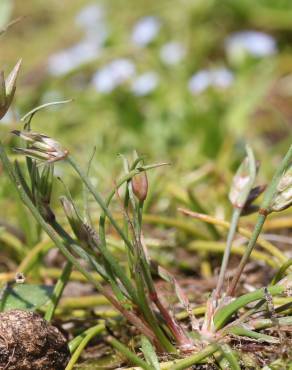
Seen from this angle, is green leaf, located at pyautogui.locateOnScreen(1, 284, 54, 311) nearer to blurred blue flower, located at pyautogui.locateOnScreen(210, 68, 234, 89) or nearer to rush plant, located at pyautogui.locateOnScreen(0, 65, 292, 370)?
rush plant, located at pyautogui.locateOnScreen(0, 65, 292, 370)

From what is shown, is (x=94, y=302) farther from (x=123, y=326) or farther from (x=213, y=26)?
(x=213, y=26)

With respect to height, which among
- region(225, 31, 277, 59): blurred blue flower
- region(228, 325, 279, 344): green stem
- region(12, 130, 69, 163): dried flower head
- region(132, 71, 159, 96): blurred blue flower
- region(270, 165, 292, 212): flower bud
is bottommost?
region(225, 31, 277, 59): blurred blue flower

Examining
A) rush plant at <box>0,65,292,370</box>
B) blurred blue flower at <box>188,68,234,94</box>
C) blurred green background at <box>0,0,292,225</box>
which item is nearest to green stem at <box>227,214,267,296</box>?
rush plant at <box>0,65,292,370</box>

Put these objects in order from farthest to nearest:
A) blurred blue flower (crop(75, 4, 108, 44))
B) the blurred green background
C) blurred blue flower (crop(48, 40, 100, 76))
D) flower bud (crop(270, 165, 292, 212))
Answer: blurred blue flower (crop(75, 4, 108, 44))
blurred blue flower (crop(48, 40, 100, 76))
the blurred green background
flower bud (crop(270, 165, 292, 212))

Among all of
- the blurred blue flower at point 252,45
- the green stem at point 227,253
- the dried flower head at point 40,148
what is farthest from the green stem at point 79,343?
the blurred blue flower at point 252,45

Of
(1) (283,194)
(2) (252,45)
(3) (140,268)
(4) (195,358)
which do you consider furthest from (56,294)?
(2) (252,45)

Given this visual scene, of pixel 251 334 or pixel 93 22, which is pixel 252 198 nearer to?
pixel 251 334

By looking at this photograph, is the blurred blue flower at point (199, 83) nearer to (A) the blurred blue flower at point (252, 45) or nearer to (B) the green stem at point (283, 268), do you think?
(A) the blurred blue flower at point (252, 45)

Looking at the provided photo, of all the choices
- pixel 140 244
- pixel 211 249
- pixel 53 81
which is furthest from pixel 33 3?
pixel 140 244
